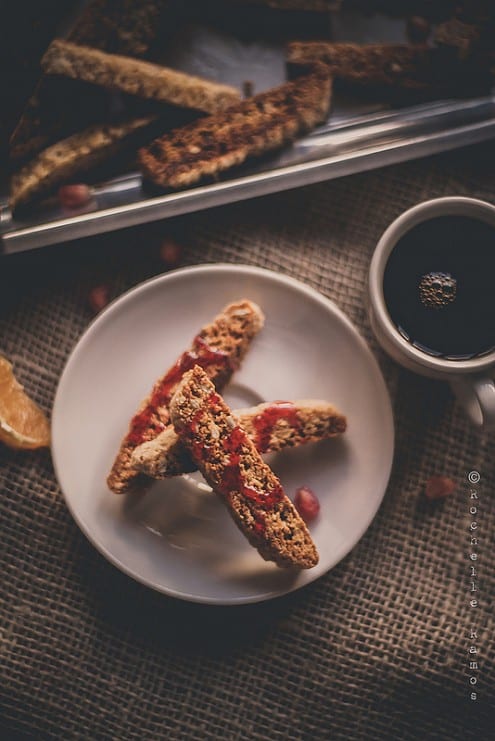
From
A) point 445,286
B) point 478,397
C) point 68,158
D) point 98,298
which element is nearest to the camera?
point 478,397

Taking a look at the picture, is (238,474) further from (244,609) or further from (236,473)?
(244,609)

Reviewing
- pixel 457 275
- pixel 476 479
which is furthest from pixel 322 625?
pixel 457 275

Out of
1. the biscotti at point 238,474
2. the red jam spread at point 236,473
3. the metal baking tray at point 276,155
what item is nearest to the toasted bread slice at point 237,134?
the metal baking tray at point 276,155

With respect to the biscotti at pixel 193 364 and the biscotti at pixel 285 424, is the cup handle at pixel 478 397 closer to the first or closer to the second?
the biscotti at pixel 285 424

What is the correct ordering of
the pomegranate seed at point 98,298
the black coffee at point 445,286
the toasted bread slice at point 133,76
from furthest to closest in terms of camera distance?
the pomegranate seed at point 98,298 → the toasted bread slice at point 133,76 → the black coffee at point 445,286

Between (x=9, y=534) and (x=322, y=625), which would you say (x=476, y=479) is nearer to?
(x=322, y=625)

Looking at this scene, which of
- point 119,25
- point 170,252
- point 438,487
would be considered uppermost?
point 119,25

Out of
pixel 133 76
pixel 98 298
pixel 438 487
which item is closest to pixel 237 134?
pixel 133 76
